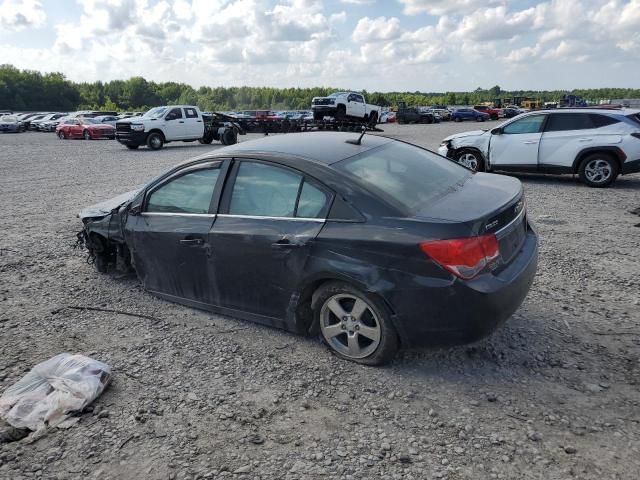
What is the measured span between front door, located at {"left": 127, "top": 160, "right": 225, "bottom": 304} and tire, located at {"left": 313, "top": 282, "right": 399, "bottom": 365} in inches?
41.5

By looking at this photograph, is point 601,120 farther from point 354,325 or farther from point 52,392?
point 52,392

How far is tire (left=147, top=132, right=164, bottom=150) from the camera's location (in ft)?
69.7

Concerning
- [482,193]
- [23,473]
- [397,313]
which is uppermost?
[482,193]

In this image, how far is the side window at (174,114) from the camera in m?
21.5

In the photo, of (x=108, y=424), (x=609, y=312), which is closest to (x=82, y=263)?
(x=108, y=424)

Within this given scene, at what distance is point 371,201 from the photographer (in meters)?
3.28

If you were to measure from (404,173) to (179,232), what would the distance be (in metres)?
1.87

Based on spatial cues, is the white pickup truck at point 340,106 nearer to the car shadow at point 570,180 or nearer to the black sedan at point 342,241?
the car shadow at point 570,180

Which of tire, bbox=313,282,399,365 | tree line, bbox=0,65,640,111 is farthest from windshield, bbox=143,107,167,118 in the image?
tree line, bbox=0,65,640,111

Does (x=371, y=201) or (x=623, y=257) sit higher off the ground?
(x=371, y=201)

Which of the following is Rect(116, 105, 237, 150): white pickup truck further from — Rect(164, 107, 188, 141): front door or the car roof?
the car roof

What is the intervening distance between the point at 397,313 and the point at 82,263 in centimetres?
428

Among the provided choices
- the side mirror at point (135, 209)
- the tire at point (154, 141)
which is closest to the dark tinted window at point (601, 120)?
the side mirror at point (135, 209)

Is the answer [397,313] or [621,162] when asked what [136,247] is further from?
[621,162]
